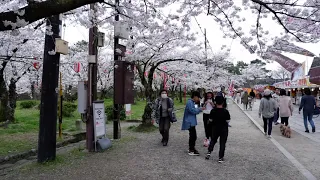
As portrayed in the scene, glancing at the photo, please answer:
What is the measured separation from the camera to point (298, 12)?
536 centimetres

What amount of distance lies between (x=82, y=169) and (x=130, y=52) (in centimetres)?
639

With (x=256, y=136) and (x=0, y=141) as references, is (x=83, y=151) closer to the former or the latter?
(x=0, y=141)

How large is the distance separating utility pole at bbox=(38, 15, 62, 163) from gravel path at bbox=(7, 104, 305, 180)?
1.79 ft

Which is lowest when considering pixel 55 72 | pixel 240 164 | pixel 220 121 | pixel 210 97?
pixel 240 164

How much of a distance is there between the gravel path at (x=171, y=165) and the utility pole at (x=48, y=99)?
547mm

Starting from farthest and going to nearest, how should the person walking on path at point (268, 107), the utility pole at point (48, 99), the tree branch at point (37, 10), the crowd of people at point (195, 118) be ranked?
1. the person walking on path at point (268, 107)
2. the crowd of people at point (195, 118)
3. the utility pole at point (48, 99)
4. the tree branch at point (37, 10)

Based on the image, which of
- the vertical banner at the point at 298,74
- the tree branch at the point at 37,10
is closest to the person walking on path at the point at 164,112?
the tree branch at the point at 37,10

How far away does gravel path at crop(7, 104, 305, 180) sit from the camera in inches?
213

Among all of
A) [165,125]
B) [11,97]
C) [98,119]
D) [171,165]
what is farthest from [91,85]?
[11,97]

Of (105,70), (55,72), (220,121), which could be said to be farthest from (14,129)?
(105,70)

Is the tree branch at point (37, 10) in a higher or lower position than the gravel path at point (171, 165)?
higher

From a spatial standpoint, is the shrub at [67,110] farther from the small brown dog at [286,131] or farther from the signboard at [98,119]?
the small brown dog at [286,131]

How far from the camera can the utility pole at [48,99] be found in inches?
238

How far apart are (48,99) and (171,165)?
9.85 ft
